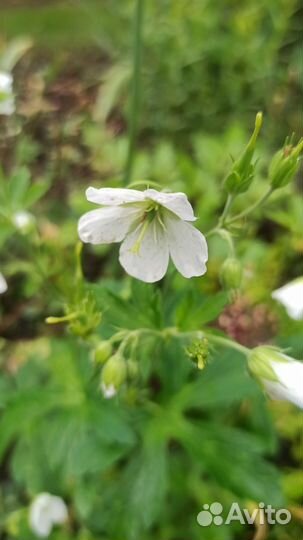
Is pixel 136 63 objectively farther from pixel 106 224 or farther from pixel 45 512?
pixel 45 512

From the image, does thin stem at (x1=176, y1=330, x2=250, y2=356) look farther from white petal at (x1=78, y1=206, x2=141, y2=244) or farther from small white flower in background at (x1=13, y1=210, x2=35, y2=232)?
small white flower in background at (x1=13, y1=210, x2=35, y2=232)

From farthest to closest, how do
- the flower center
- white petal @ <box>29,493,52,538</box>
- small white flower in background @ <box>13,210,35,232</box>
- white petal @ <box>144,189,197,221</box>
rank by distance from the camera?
white petal @ <box>29,493,52,538</box> < small white flower in background @ <box>13,210,35,232</box> < the flower center < white petal @ <box>144,189,197,221</box>

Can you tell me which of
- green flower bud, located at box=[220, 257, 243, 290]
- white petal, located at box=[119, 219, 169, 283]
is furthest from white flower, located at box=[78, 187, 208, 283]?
green flower bud, located at box=[220, 257, 243, 290]

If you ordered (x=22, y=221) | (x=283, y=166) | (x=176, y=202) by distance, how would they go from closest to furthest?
(x=176, y=202) → (x=283, y=166) → (x=22, y=221)

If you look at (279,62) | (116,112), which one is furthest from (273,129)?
(116,112)

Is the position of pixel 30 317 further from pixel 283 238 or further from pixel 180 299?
pixel 180 299

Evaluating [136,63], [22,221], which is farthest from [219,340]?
[136,63]

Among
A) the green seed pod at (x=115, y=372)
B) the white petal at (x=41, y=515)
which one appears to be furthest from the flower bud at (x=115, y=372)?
the white petal at (x=41, y=515)
